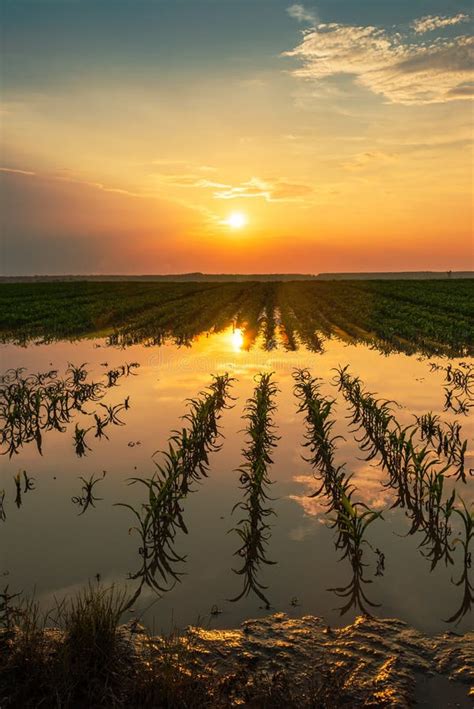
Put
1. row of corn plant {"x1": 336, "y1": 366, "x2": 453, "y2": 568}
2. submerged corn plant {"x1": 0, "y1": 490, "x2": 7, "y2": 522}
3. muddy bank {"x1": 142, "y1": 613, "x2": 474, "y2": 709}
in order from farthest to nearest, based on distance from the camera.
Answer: submerged corn plant {"x1": 0, "y1": 490, "x2": 7, "y2": 522} < row of corn plant {"x1": 336, "y1": 366, "x2": 453, "y2": 568} < muddy bank {"x1": 142, "y1": 613, "x2": 474, "y2": 709}

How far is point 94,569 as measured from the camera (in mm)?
5188

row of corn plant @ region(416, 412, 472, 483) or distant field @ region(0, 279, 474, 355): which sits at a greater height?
distant field @ region(0, 279, 474, 355)

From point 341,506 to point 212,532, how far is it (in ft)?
5.52

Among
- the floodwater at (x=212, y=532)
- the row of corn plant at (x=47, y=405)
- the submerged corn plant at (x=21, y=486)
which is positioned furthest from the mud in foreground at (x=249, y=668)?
the row of corn plant at (x=47, y=405)

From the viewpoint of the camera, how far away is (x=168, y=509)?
20.9 ft

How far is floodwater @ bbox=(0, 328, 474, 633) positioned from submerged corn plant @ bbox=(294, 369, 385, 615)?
0.10 m

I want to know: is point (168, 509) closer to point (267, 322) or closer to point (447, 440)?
point (447, 440)

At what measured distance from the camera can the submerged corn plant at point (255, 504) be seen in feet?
16.9

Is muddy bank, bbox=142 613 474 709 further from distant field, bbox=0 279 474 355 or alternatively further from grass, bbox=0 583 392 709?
distant field, bbox=0 279 474 355

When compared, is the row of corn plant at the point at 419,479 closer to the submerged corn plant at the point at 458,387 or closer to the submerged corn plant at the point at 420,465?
the submerged corn plant at the point at 420,465

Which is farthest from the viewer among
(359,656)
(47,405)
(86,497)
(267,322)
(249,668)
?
(267,322)

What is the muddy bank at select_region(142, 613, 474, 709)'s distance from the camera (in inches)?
145

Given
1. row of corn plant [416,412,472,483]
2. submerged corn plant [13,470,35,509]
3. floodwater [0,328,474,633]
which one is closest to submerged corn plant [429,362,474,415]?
floodwater [0,328,474,633]

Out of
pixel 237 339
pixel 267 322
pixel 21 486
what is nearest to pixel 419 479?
pixel 21 486
